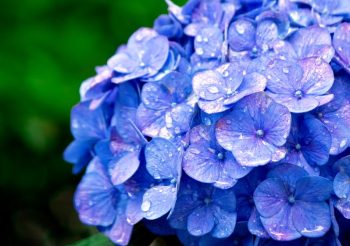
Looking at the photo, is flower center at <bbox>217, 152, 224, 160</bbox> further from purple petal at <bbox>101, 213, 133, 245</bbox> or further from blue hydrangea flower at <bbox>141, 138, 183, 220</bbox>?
purple petal at <bbox>101, 213, 133, 245</bbox>

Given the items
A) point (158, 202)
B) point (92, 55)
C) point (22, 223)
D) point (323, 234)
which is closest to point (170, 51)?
point (158, 202)

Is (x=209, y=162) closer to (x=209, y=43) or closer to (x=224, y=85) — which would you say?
(x=224, y=85)

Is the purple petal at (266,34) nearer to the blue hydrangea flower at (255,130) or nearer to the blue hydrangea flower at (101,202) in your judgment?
the blue hydrangea flower at (255,130)

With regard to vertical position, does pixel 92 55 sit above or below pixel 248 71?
below

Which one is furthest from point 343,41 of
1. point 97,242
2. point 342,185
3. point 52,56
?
point 52,56

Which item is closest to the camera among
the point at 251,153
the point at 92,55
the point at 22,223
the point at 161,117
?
the point at 251,153

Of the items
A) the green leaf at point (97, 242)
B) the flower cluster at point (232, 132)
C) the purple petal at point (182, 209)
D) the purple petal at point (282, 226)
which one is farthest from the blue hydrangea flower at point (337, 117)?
the green leaf at point (97, 242)

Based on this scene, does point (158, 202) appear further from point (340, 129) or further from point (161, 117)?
point (340, 129)
